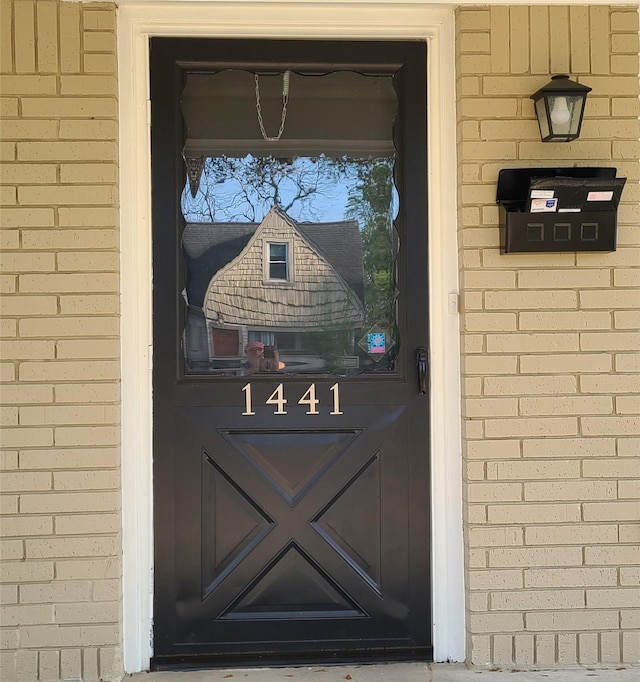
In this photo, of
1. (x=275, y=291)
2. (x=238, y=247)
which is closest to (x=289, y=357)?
(x=275, y=291)

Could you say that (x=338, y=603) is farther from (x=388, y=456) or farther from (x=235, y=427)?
(x=235, y=427)

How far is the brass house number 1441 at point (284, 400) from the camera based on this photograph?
310 cm

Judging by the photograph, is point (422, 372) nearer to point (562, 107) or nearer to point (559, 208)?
point (559, 208)

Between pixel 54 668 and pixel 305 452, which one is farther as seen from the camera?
pixel 305 452

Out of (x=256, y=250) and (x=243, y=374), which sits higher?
(x=256, y=250)

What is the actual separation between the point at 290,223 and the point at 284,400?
0.82 metres

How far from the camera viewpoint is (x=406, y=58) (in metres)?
3.14

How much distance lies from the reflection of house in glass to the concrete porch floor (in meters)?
1.34

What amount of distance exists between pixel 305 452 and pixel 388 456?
14.9 inches

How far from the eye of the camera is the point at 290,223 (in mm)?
3180

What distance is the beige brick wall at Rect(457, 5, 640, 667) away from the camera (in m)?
3.00

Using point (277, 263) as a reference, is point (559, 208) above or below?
above

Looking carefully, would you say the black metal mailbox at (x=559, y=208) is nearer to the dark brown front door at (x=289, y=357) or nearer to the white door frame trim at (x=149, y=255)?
the white door frame trim at (x=149, y=255)

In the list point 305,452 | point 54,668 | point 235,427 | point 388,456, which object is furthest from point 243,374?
point 54,668
